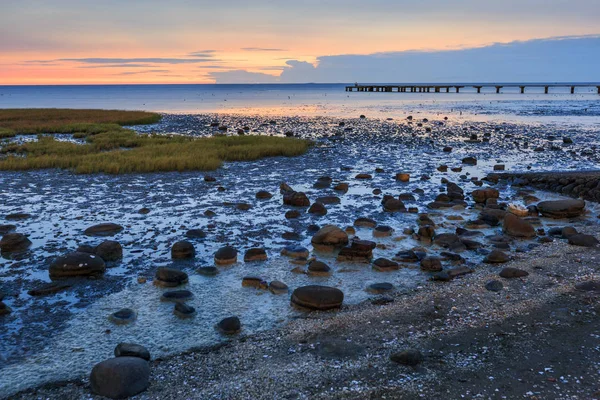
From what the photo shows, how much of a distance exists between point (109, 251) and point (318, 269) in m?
4.63

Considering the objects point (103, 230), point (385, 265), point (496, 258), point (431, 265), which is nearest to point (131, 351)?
point (385, 265)

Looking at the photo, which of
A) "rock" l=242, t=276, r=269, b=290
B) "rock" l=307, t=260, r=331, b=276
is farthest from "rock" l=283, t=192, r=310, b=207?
"rock" l=242, t=276, r=269, b=290

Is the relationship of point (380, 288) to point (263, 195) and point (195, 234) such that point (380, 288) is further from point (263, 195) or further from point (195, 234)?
point (263, 195)

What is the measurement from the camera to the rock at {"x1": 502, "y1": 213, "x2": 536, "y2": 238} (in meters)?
12.5

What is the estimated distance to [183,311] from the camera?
27.8 ft

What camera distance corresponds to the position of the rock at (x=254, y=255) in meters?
11.2

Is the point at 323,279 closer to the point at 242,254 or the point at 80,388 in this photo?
the point at 242,254

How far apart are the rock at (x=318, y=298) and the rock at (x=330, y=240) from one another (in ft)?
10.1

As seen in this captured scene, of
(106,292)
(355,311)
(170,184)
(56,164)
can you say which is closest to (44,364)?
Result: (106,292)

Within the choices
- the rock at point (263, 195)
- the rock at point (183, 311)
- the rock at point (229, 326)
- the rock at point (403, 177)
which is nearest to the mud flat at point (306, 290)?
the rock at point (183, 311)

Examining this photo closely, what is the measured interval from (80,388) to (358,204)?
11268mm

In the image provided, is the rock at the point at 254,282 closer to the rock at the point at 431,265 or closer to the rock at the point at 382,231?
the rock at the point at 431,265

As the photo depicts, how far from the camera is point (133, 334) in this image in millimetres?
7844

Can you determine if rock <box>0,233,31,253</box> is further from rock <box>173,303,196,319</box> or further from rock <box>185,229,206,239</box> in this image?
rock <box>173,303,196,319</box>
